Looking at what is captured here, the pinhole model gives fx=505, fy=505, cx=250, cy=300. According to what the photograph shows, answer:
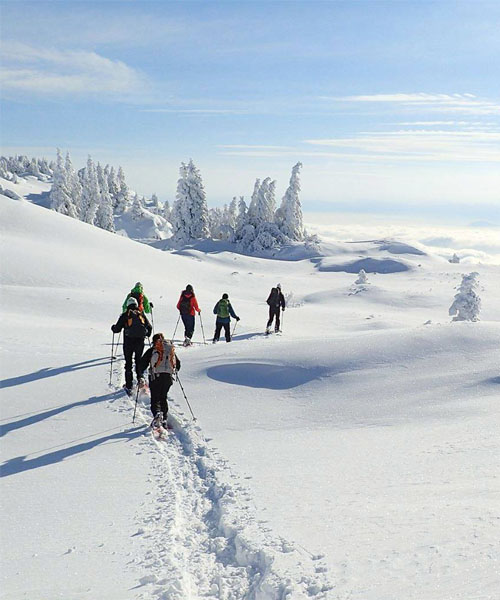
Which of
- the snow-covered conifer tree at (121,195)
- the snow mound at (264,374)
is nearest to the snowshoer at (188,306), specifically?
the snow mound at (264,374)

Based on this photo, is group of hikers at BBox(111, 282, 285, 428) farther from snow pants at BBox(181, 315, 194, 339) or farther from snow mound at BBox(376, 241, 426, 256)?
snow mound at BBox(376, 241, 426, 256)

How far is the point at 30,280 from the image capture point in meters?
25.5

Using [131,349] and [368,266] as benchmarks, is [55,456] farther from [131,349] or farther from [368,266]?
[368,266]

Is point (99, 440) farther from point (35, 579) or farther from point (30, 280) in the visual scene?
point (30, 280)

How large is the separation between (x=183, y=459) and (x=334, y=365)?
4.54 meters

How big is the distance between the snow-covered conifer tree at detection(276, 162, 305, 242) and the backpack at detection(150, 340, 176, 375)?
6375 cm

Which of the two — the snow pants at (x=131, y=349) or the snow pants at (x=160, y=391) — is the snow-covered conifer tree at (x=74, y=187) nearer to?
the snow pants at (x=131, y=349)

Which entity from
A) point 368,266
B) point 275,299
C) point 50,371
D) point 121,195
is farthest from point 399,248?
point 121,195

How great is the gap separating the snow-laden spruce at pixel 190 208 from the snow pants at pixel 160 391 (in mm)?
→ 65176

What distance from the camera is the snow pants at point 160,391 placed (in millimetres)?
9188

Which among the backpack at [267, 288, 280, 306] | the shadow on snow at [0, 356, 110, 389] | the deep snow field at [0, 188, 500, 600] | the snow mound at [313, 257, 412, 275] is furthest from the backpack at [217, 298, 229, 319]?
the snow mound at [313, 257, 412, 275]

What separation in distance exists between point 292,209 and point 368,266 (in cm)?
2108

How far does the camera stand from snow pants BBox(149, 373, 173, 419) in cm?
919

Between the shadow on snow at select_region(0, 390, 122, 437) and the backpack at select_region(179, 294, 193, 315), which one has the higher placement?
the backpack at select_region(179, 294, 193, 315)
